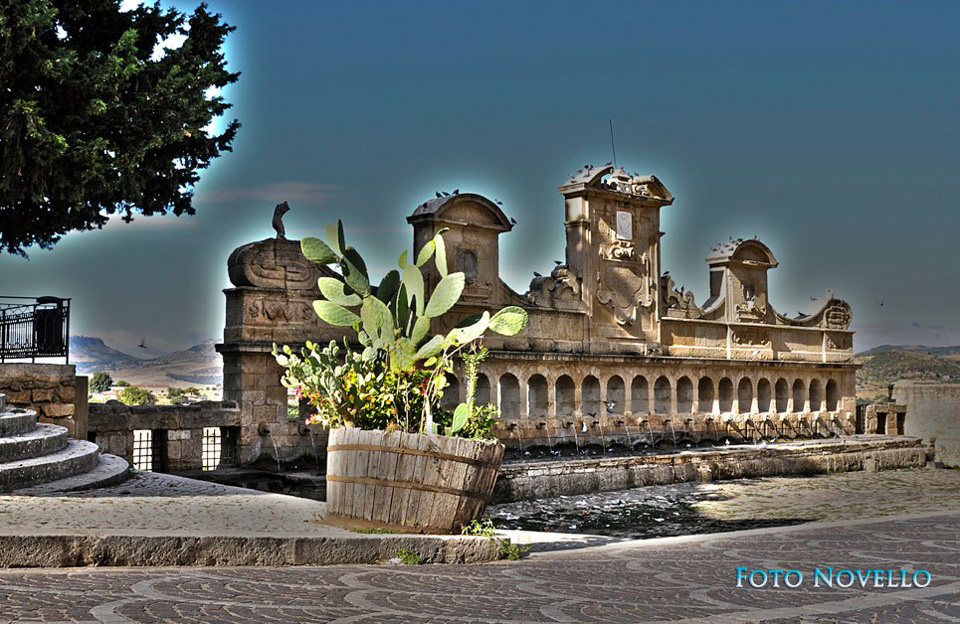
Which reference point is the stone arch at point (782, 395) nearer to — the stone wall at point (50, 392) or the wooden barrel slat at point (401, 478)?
the stone wall at point (50, 392)

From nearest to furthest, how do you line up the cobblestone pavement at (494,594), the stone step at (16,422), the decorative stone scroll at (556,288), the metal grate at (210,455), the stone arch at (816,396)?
the cobblestone pavement at (494,594)
the stone step at (16,422)
the metal grate at (210,455)
the decorative stone scroll at (556,288)
the stone arch at (816,396)

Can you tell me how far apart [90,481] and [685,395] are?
57.3ft

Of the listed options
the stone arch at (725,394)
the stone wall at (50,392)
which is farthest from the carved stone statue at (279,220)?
the stone arch at (725,394)

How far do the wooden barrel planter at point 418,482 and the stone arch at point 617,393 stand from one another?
1531cm

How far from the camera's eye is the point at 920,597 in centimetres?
705

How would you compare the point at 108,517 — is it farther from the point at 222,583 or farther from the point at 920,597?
the point at 920,597

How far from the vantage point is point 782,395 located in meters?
29.4

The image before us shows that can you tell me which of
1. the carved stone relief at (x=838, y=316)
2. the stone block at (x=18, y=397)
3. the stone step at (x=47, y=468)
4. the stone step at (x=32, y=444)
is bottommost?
the stone step at (x=47, y=468)

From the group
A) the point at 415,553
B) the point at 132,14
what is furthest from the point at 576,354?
the point at 415,553

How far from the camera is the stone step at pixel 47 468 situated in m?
11.1

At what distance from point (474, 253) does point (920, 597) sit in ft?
52.0

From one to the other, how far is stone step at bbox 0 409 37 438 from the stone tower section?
44.5 feet

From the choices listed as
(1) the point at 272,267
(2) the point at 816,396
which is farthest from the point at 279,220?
(2) the point at 816,396

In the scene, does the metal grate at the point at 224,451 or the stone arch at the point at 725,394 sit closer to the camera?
the metal grate at the point at 224,451
